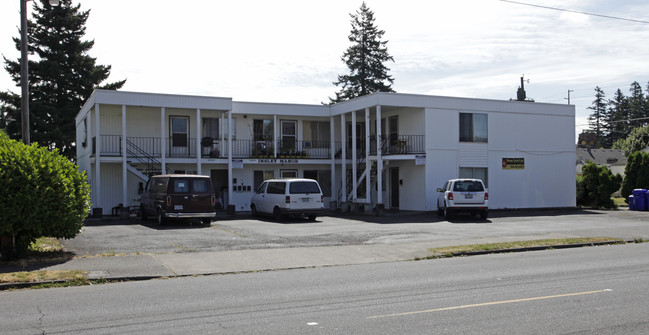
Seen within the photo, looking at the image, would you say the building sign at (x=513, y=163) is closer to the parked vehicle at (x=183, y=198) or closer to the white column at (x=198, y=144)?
the white column at (x=198, y=144)

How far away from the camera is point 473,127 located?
30.8 metres

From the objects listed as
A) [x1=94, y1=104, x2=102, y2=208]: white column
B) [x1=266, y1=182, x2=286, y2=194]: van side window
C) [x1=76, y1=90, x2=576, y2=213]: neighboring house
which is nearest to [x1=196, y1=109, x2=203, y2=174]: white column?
[x1=76, y1=90, x2=576, y2=213]: neighboring house

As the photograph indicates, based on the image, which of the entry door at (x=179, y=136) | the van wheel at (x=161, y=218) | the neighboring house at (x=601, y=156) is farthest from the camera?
the neighboring house at (x=601, y=156)

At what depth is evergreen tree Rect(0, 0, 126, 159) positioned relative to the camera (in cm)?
4434

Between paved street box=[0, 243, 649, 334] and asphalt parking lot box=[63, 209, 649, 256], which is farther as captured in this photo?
asphalt parking lot box=[63, 209, 649, 256]

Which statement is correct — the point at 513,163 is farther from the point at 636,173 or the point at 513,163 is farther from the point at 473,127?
the point at 636,173

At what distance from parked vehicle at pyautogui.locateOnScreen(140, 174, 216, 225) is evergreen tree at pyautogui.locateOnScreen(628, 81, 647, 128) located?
93.3m

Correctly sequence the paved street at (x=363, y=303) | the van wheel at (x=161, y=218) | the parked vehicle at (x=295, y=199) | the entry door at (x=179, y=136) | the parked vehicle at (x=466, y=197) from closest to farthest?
the paved street at (x=363, y=303) < the van wheel at (x=161, y=218) < the parked vehicle at (x=295, y=199) < the parked vehicle at (x=466, y=197) < the entry door at (x=179, y=136)

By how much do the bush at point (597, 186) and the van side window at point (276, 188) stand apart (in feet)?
60.9

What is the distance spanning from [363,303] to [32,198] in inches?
316

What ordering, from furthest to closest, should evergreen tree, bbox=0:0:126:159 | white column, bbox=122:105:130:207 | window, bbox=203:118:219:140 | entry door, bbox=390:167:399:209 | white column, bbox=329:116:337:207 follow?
evergreen tree, bbox=0:0:126:159 < white column, bbox=329:116:337:207 < entry door, bbox=390:167:399:209 < window, bbox=203:118:219:140 < white column, bbox=122:105:130:207

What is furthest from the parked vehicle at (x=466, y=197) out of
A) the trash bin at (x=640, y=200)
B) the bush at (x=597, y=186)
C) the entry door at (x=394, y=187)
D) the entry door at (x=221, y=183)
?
the entry door at (x=221, y=183)

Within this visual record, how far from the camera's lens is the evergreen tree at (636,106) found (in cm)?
9856

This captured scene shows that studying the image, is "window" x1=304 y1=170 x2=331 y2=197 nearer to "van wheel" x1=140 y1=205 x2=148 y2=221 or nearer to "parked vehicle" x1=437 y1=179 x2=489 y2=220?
"parked vehicle" x1=437 y1=179 x2=489 y2=220
